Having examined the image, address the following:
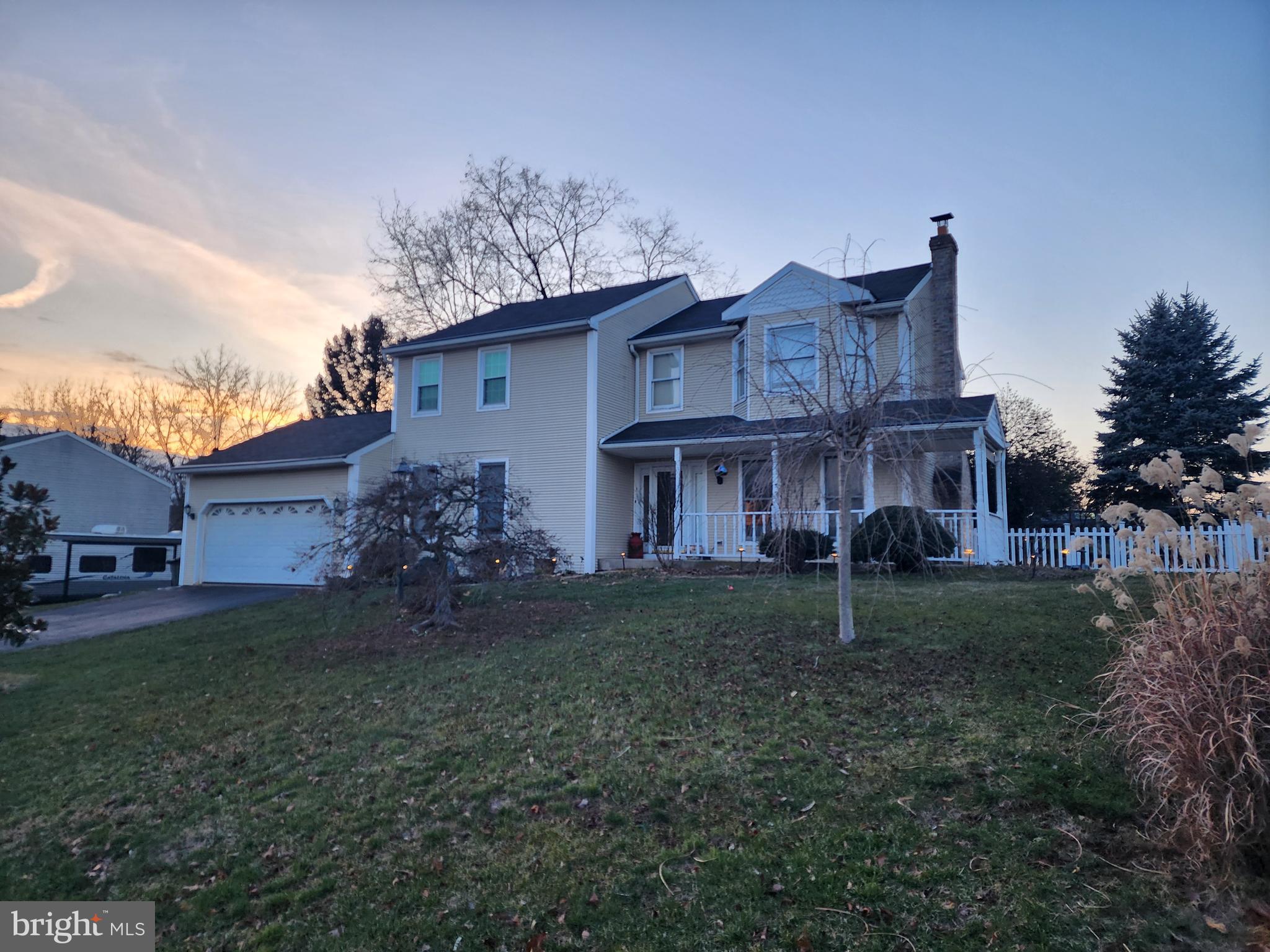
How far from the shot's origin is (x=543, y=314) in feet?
63.5

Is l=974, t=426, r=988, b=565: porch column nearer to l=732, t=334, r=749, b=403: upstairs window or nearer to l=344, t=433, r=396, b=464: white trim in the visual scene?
l=732, t=334, r=749, b=403: upstairs window

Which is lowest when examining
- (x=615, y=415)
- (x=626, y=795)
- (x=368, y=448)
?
(x=626, y=795)

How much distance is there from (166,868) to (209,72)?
11358mm

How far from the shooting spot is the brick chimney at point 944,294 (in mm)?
16047

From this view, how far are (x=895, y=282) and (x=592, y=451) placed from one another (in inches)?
313

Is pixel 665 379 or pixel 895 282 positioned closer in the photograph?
pixel 895 282

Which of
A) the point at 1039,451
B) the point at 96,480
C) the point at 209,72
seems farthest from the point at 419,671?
the point at 96,480

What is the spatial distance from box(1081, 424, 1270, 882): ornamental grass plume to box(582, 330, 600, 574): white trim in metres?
12.7

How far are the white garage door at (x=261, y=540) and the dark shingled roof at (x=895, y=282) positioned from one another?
47.5 ft

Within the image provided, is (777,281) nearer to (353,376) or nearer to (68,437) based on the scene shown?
(68,437)

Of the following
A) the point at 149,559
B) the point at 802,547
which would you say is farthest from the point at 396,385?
the point at 149,559

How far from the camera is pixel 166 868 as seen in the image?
4.73 meters

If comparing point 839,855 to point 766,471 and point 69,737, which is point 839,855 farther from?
point 69,737

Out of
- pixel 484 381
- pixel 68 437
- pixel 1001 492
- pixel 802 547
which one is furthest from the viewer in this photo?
pixel 68 437
